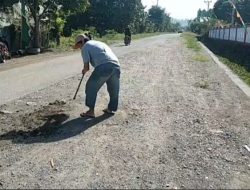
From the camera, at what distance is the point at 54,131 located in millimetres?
7418

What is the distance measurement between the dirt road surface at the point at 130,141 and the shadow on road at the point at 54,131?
15 millimetres

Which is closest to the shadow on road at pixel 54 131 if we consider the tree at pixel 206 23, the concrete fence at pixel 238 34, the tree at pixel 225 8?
the concrete fence at pixel 238 34

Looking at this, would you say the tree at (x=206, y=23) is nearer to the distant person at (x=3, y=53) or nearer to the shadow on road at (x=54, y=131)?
the distant person at (x=3, y=53)

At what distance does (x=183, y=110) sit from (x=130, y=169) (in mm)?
3880

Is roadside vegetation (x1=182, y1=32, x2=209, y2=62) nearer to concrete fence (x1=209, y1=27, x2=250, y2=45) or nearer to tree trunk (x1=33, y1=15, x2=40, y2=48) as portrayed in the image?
concrete fence (x1=209, y1=27, x2=250, y2=45)

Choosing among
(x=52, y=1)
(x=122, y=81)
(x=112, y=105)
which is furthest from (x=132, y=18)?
(x=112, y=105)

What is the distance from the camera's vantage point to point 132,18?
235 feet

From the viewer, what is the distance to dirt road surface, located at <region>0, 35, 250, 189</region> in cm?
538

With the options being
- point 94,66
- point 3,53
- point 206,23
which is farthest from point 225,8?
point 94,66

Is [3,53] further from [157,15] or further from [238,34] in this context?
[157,15]

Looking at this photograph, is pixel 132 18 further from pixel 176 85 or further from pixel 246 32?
pixel 176 85

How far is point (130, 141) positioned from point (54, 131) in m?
1.31

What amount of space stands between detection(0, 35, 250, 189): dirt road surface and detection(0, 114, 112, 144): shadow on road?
1 centimetres

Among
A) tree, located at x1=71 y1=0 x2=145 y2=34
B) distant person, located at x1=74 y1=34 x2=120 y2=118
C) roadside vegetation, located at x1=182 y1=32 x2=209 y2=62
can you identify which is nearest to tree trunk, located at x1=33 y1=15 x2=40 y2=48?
roadside vegetation, located at x1=182 y1=32 x2=209 y2=62
